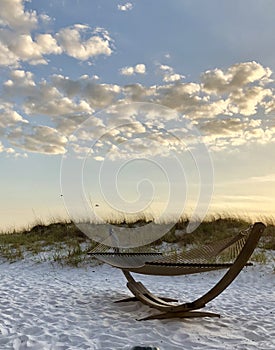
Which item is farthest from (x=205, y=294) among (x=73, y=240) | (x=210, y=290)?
(x=73, y=240)

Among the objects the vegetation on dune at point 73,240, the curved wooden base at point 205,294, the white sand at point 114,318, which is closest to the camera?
the white sand at point 114,318

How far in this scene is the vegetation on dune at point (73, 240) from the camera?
30.7 feet

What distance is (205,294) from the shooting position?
435cm

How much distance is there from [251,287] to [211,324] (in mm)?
2727

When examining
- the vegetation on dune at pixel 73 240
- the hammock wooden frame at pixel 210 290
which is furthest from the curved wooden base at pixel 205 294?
the vegetation on dune at pixel 73 240

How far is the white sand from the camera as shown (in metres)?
3.89

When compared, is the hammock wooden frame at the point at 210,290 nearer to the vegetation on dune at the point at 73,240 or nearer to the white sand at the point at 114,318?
the white sand at the point at 114,318

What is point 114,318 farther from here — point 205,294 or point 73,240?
point 73,240

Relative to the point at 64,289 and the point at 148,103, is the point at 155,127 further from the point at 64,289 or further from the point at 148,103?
the point at 64,289

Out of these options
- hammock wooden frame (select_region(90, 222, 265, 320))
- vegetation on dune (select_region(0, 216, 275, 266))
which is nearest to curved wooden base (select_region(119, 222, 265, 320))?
hammock wooden frame (select_region(90, 222, 265, 320))

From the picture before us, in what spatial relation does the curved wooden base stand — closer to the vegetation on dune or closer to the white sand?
the white sand

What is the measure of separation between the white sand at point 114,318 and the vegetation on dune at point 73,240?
1.72 m

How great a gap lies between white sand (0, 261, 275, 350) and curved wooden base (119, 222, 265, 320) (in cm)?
9

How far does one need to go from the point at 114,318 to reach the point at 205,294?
1050 mm
